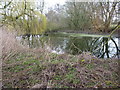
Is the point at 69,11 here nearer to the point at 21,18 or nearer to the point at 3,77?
the point at 21,18

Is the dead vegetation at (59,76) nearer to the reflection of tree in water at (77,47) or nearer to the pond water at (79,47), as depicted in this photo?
the pond water at (79,47)

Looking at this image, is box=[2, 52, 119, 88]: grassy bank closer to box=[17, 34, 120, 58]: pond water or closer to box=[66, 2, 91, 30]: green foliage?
box=[17, 34, 120, 58]: pond water

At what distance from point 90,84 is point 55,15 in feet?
45.6

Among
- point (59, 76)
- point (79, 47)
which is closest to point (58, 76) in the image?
point (59, 76)

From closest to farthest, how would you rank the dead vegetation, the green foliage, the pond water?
the dead vegetation, the pond water, the green foliage

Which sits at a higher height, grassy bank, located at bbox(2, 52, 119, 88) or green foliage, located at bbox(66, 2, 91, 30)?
green foliage, located at bbox(66, 2, 91, 30)

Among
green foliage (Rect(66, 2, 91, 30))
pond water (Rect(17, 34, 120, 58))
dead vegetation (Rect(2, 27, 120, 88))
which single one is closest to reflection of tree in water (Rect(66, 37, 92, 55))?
pond water (Rect(17, 34, 120, 58))

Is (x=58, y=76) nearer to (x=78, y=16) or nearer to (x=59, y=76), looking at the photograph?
(x=59, y=76)

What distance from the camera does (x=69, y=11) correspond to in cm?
1411

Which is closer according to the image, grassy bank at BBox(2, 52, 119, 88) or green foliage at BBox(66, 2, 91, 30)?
grassy bank at BBox(2, 52, 119, 88)

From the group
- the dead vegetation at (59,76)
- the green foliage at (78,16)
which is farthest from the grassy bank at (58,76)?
the green foliage at (78,16)


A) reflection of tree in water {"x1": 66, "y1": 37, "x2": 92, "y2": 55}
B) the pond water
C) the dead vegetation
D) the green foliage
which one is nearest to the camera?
the dead vegetation

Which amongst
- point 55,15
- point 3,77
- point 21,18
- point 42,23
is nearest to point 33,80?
point 3,77

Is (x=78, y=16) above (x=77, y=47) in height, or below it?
above
